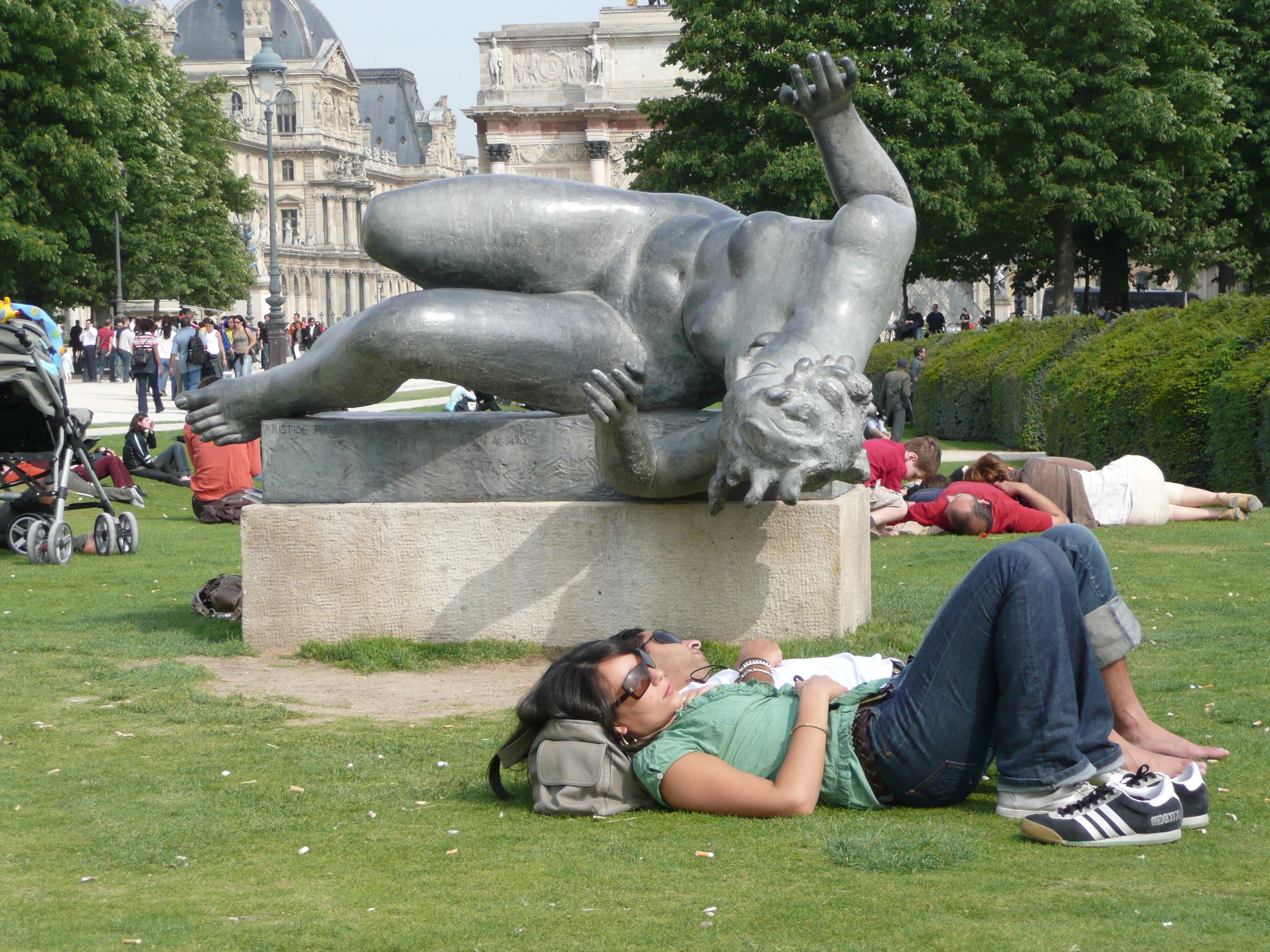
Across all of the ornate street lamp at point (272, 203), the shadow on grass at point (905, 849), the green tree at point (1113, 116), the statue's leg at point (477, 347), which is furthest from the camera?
the ornate street lamp at point (272, 203)

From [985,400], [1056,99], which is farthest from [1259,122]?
[985,400]

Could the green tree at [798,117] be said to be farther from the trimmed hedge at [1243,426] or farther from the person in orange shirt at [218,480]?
the person in orange shirt at [218,480]

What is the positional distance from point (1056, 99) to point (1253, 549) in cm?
2657

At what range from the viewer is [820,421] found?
16.4 ft

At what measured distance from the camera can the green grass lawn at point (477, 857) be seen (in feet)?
10.5

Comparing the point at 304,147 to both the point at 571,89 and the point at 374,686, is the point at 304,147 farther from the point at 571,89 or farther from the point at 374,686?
the point at 374,686

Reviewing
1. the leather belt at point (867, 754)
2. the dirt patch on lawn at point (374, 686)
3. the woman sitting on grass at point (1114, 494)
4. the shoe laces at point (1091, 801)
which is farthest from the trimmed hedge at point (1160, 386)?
the shoe laces at point (1091, 801)

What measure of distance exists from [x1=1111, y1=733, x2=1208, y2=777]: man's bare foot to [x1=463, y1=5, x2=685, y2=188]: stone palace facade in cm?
6452

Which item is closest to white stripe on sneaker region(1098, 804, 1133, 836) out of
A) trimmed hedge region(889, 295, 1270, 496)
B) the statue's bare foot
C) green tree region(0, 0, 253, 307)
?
the statue's bare foot

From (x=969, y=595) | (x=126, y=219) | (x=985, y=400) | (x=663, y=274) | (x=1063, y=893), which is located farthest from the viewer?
(x=126, y=219)

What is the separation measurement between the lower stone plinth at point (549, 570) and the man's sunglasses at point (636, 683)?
6.74ft

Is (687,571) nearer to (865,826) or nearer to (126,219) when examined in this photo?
(865,826)

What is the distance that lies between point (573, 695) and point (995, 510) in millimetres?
6694

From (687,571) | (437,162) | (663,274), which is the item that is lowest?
(687,571)
